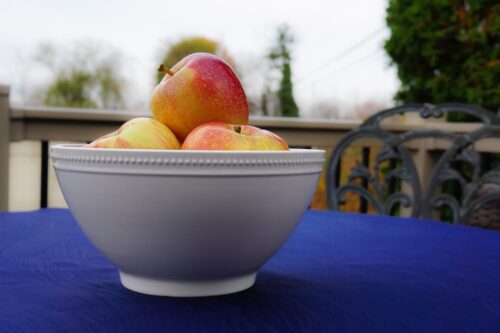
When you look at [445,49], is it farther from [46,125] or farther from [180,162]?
[180,162]

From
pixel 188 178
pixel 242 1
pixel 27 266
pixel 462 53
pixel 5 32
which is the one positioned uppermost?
pixel 242 1

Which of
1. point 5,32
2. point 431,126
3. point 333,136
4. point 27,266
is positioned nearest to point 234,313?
point 27,266

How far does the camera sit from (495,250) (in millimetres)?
833

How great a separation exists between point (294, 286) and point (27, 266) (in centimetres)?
33

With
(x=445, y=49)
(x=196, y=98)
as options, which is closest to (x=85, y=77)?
(x=445, y=49)

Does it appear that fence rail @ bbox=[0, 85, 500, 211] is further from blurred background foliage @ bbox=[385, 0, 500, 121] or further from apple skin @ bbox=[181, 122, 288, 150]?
blurred background foliage @ bbox=[385, 0, 500, 121]

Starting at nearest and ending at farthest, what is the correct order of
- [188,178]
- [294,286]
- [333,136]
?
1. [188,178]
2. [294,286]
3. [333,136]

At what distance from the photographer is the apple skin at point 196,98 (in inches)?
24.1

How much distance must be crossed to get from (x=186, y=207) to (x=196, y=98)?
0.16 m

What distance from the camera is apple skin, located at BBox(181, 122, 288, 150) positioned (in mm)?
547

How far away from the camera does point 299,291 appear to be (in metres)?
0.59

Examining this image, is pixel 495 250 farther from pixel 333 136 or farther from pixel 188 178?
pixel 333 136

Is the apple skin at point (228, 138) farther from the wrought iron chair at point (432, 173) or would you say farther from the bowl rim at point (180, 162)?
the wrought iron chair at point (432, 173)

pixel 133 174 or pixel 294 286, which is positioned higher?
pixel 133 174
